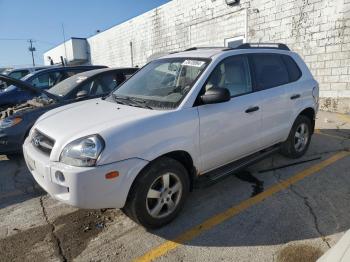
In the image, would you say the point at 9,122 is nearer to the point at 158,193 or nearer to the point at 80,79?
the point at 80,79

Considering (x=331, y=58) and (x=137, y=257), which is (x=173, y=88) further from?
(x=331, y=58)

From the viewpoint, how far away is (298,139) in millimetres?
5172

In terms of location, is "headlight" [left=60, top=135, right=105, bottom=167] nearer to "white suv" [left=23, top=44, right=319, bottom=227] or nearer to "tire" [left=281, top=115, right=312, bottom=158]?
"white suv" [left=23, top=44, right=319, bottom=227]

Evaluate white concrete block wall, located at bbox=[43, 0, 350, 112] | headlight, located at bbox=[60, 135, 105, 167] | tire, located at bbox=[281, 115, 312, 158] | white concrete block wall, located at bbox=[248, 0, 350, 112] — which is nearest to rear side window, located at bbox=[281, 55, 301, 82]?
tire, located at bbox=[281, 115, 312, 158]

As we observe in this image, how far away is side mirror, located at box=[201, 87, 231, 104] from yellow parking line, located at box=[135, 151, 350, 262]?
1272mm

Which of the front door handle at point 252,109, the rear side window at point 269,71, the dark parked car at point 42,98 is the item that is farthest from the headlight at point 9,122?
the rear side window at point 269,71

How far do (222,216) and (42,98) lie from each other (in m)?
4.26

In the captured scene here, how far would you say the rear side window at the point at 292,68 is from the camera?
487 centimetres

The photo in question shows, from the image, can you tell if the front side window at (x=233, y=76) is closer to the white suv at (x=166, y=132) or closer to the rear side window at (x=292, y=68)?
the white suv at (x=166, y=132)

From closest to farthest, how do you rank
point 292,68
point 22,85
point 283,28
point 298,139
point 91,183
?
point 91,183, point 292,68, point 298,139, point 22,85, point 283,28

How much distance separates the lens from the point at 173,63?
4094 mm

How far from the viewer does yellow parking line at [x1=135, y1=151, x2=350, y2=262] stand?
3.01 m

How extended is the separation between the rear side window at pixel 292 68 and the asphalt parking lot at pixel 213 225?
4.59 ft

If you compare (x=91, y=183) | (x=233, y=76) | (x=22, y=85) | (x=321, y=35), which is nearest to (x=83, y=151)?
(x=91, y=183)
